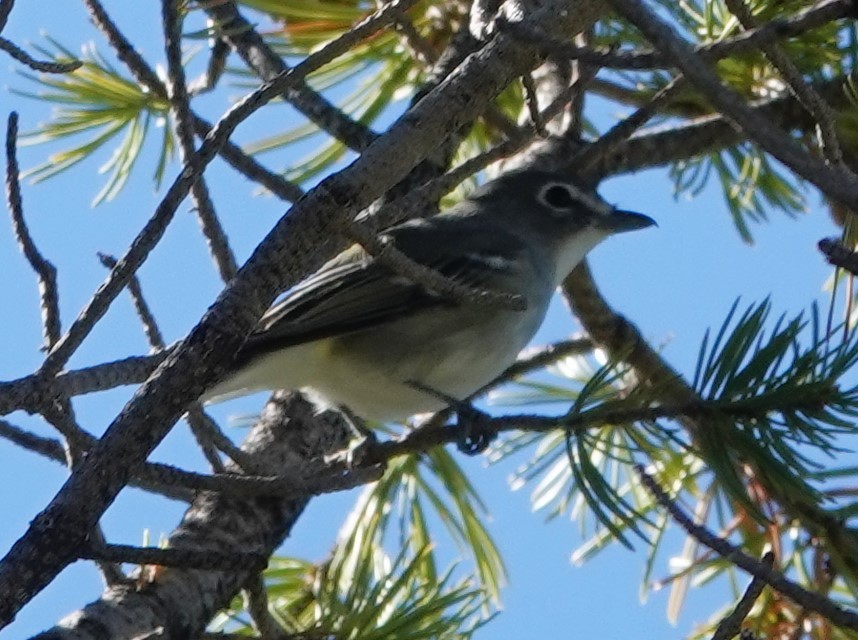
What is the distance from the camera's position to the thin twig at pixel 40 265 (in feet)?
5.98

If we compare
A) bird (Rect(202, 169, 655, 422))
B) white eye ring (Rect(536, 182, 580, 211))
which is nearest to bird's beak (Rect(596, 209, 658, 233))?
white eye ring (Rect(536, 182, 580, 211))

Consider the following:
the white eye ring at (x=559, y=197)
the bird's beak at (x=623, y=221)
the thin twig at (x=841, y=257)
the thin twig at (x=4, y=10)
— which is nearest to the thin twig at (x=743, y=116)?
the thin twig at (x=841, y=257)

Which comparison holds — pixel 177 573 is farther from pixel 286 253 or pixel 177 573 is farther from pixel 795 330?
pixel 795 330

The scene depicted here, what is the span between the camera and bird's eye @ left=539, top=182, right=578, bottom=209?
4.14 metres

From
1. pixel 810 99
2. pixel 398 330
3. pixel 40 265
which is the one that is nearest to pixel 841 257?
pixel 810 99

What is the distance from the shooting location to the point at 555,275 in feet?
12.4

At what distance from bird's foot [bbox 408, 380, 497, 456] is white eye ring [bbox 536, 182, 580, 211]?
3.77ft

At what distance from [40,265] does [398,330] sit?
1.61 metres

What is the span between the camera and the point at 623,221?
426cm

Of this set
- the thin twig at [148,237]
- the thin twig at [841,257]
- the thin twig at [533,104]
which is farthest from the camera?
the thin twig at [533,104]

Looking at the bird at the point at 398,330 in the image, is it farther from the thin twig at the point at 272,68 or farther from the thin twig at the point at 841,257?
the thin twig at the point at 841,257

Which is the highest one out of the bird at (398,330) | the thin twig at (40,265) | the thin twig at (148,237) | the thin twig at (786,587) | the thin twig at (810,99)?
the bird at (398,330)

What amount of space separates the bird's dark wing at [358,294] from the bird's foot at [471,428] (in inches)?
12.7

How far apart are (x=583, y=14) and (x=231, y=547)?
3.69 ft
